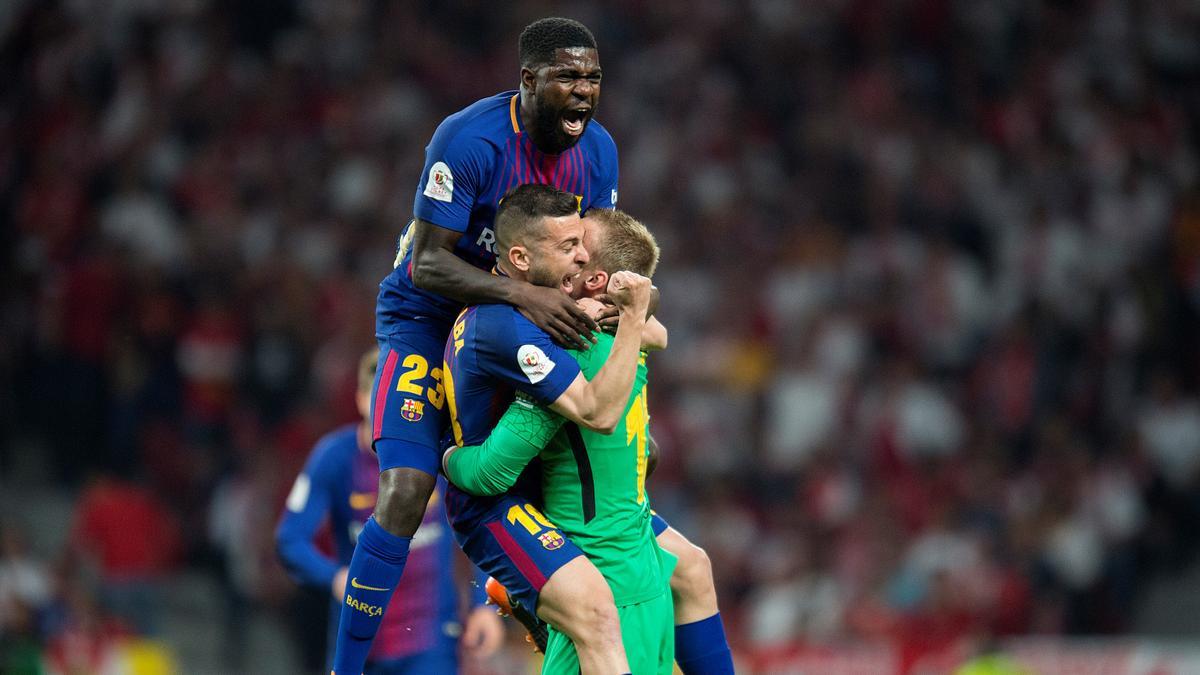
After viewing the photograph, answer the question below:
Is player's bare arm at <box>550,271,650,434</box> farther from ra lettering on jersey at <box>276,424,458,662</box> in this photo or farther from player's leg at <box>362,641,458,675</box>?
player's leg at <box>362,641,458,675</box>

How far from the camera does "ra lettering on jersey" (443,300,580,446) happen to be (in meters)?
4.52

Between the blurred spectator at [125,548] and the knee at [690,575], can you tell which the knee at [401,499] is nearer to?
the knee at [690,575]

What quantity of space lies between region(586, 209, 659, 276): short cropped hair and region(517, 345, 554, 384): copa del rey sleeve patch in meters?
0.43

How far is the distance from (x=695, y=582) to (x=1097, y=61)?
9783 millimetres

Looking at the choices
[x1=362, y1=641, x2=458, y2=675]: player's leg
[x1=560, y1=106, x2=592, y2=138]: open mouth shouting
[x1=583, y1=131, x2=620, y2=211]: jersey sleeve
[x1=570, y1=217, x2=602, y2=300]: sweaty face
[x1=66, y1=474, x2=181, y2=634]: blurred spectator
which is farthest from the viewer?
[x1=66, y1=474, x2=181, y2=634]: blurred spectator

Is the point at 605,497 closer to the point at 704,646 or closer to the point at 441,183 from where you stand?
the point at 704,646

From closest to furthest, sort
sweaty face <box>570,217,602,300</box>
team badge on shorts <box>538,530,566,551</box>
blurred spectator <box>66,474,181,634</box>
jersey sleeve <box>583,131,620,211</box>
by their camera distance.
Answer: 1. team badge on shorts <box>538,530,566,551</box>
2. sweaty face <box>570,217,602,300</box>
3. jersey sleeve <box>583,131,620,211</box>
4. blurred spectator <box>66,474,181,634</box>

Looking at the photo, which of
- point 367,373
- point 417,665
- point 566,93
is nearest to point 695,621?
point 566,93

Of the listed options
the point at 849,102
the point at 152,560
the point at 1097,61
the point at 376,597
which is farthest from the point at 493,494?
the point at 1097,61

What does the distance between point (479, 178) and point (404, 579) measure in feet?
7.83

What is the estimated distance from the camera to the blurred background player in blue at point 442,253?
4.86m

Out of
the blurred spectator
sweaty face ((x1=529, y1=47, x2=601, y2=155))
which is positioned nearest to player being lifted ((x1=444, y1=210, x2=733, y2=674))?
sweaty face ((x1=529, y1=47, x2=601, y2=155))

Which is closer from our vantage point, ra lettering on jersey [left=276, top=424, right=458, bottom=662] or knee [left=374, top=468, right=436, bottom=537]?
knee [left=374, top=468, right=436, bottom=537]

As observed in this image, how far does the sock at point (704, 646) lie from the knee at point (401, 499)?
0.95m
